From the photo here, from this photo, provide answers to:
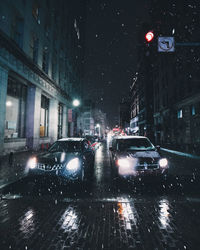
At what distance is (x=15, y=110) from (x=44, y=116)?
5707mm

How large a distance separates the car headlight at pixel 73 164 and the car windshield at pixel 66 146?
1.05 m

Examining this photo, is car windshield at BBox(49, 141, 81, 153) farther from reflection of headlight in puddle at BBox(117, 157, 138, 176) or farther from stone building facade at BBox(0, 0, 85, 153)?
stone building facade at BBox(0, 0, 85, 153)

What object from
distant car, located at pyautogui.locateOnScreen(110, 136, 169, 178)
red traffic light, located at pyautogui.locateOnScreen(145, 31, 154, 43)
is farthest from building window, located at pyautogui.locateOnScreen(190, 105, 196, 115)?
red traffic light, located at pyautogui.locateOnScreen(145, 31, 154, 43)

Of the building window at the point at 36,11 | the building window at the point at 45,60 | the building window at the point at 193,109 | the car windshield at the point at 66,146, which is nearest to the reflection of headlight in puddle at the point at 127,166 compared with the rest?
the car windshield at the point at 66,146

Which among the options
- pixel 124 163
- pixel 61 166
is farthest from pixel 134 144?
pixel 61 166

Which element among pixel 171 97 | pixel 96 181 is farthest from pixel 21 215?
pixel 171 97

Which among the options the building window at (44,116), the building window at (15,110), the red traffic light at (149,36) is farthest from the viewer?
the building window at (44,116)

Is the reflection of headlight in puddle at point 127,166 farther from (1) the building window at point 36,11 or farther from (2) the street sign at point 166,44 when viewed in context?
(1) the building window at point 36,11

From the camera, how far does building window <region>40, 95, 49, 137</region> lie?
19.4 m

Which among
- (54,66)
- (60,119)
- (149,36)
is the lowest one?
(60,119)

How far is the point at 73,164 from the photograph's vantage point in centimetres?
565

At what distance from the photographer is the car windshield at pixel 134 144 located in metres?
6.92

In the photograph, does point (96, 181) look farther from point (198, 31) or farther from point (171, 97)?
point (171, 97)

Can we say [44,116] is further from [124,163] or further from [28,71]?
[124,163]
